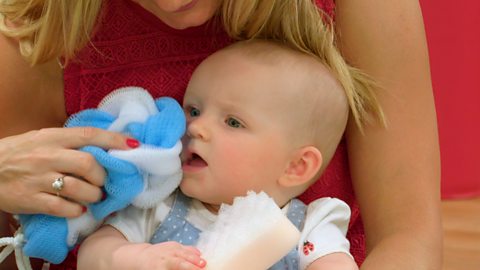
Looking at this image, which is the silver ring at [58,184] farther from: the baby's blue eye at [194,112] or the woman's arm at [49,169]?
the baby's blue eye at [194,112]

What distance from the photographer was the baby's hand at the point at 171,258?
103 cm

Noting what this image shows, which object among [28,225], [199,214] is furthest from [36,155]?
[199,214]

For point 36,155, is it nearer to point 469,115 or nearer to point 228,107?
point 228,107

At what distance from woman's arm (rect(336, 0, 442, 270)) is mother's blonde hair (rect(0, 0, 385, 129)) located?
0.07m

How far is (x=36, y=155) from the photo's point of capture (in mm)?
1185

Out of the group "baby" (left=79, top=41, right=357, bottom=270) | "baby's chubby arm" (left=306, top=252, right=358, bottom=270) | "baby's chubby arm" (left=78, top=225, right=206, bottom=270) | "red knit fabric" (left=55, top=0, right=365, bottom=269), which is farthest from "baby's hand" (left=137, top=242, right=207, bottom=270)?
"red knit fabric" (left=55, top=0, right=365, bottom=269)

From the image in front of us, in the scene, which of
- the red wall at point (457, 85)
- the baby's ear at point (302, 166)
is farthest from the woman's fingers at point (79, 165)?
the red wall at point (457, 85)

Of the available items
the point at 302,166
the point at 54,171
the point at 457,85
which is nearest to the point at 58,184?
the point at 54,171

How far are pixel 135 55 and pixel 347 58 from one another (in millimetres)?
390

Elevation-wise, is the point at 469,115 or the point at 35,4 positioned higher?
the point at 35,4

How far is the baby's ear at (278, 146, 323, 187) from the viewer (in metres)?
1.24

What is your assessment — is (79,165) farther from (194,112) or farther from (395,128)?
(395,128)

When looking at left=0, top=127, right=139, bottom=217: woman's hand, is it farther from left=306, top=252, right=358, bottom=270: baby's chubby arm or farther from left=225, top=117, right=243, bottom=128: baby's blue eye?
left=306, top=252, right=358, bottom=270: baby's chubby arm

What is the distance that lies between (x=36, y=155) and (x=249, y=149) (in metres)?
0.33
